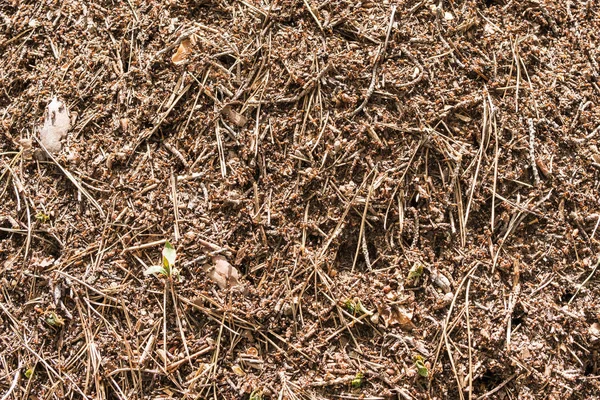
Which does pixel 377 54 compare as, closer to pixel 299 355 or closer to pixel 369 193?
pixel 369 193

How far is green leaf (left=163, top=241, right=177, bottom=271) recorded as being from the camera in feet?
6.70

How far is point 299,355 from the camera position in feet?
6.68

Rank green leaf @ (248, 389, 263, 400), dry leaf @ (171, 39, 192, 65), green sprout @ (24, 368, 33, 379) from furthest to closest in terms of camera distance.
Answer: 1. dry leaf @ (171, 39, 192, 65)
2. green sprout @ (24, 368, 33, 379)
3. green leaf @ (248, 389, 263, 400)

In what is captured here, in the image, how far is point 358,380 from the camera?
1997mm

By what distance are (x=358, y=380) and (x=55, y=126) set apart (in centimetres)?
155

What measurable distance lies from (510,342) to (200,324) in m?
1.14

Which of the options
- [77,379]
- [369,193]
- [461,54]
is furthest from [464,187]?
[77,379]

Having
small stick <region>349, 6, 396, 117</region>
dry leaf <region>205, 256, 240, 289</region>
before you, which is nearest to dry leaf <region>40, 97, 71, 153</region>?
dry leaf <region>205, 256, 240, 289</region>

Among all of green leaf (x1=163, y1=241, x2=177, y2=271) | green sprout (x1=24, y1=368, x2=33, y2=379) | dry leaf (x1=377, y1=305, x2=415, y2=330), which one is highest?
green leaf (x1=163, y1=241, x2=177, y2=271)

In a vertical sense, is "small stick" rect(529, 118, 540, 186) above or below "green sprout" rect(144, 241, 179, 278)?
above

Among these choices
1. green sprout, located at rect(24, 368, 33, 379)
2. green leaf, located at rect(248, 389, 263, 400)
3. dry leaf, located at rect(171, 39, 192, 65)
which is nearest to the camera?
green leaf, located at rect(248, 389, 263, 400)

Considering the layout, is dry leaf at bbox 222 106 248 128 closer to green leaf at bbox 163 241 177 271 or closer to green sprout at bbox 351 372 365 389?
green leaf at bbox 163 241 177 271

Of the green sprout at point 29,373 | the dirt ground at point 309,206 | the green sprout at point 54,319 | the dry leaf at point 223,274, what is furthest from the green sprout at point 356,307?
the green sprout at point 29,373

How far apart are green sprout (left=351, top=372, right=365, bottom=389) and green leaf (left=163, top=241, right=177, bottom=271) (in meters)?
0.78
